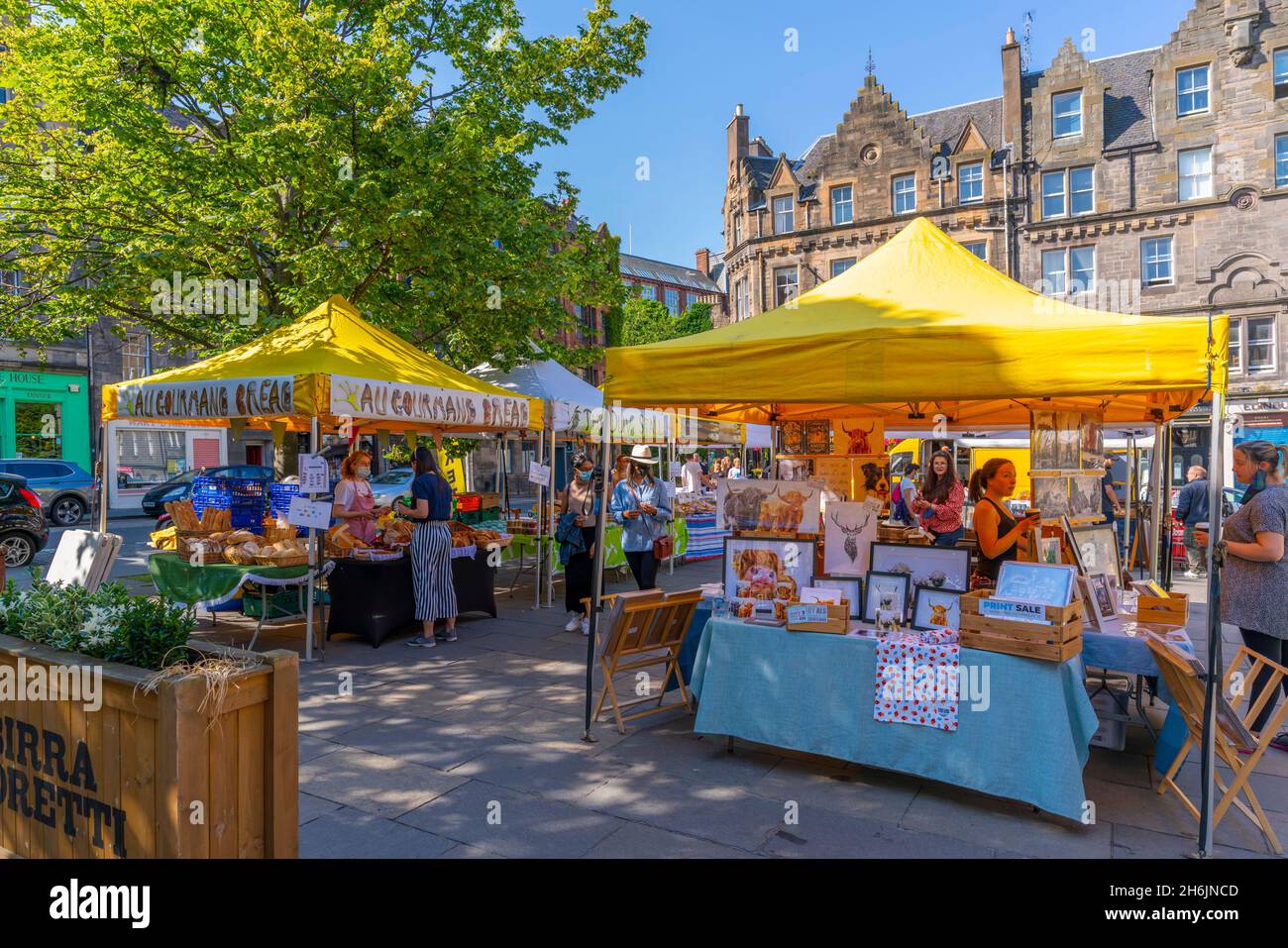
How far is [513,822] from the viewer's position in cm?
408

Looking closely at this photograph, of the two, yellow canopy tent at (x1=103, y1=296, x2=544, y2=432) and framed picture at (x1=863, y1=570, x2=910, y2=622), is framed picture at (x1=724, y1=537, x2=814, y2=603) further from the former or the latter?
yellow canopy tent at (x1=103, y1=296, x2=544, y2=432)

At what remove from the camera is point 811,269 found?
121ft

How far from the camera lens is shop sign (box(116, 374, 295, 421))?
23.6 ft

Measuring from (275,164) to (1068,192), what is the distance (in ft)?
101

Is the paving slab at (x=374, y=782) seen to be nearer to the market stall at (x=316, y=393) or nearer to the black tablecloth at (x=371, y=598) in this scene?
the market stall at (x=316, y=393)

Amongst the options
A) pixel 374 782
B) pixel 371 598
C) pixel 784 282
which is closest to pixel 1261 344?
pixel 784 282

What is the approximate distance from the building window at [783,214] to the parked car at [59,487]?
2954cm

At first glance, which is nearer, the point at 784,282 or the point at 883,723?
the point at 883,723

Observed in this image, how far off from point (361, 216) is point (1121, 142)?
101 feet

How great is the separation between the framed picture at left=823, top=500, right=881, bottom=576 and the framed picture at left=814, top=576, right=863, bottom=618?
3.5 inches

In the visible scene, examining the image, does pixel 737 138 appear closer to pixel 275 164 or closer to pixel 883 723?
pixel 275 164

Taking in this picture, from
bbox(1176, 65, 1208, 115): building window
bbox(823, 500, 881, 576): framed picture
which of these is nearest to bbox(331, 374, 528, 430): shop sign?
bbox(823, 500, 881, 576): framed picture

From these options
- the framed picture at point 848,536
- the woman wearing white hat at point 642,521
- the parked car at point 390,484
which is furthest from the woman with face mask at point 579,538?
the parked car at point 390,484

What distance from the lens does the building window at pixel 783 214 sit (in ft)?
124
